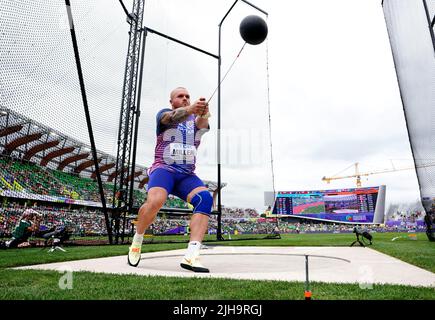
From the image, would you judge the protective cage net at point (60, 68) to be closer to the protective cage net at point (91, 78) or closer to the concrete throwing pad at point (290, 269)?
the protective cage net at point (91, 78)

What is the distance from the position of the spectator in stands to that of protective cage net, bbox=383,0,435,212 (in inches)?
131

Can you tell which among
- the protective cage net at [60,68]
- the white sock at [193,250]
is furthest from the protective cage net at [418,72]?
the protective cage net at [60,68]

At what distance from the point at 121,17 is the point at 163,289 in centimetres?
878

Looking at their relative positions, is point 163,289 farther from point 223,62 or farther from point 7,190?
point 7,190

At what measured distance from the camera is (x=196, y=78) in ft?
34.1

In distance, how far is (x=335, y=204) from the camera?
207 feet

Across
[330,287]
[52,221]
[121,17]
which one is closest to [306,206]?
[52,221]

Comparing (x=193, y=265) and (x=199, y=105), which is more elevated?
(x=199, y=105)

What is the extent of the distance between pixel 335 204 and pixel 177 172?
65666 mm

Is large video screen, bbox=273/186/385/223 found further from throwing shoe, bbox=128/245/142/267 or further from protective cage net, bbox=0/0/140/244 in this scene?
throwing shoe, bbox=128/245/142/267

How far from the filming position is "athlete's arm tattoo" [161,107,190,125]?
326 centimetres

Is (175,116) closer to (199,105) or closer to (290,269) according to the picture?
(199,105)

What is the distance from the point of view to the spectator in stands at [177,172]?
3.39 metres

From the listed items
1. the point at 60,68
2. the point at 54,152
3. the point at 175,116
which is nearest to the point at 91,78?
the point at 60,68
